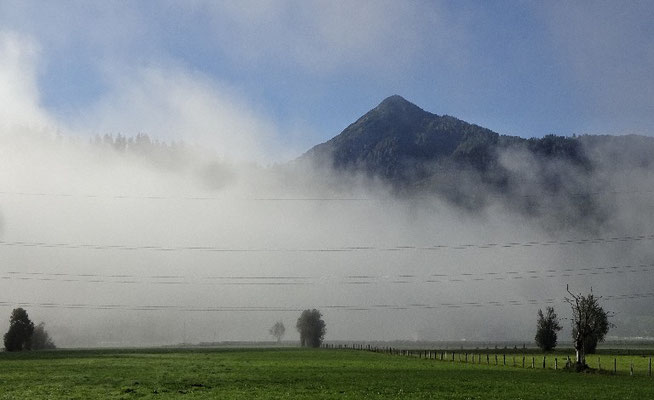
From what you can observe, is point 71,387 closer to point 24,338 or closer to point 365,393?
point 365,393

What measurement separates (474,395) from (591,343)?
120 m

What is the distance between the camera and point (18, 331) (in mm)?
Result: 176250

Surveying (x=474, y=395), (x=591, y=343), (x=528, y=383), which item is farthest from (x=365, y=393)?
(x=591, y=343)

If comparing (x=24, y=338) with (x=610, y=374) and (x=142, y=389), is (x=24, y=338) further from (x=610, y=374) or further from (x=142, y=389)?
(x=610, y=374)

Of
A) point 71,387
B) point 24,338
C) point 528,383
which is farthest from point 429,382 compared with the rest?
point 24,338

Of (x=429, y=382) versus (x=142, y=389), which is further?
(x=429, y=382)

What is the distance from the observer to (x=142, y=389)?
4597cm

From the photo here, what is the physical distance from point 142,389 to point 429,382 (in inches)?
1083

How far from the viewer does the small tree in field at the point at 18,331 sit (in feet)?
574

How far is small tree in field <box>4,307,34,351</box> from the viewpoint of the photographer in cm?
17500

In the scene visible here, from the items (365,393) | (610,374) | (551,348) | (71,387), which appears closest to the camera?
(365,393)

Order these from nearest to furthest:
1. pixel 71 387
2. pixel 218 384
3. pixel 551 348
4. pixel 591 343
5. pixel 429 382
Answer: pixel 71 387 → pixel 218 384 → pixel 429 382 → pixel 591 343 → pixel 551 348

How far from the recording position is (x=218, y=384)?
52.0m

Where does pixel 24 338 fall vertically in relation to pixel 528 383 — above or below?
below
